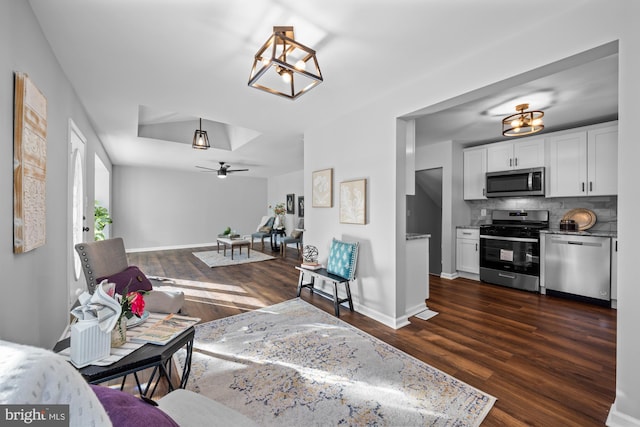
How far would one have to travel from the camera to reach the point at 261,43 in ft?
6.70

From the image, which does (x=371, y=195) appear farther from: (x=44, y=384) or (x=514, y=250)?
(x=44, y=384)

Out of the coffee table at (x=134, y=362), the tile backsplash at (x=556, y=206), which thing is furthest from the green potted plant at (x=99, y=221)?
the tile backsplash at (x=556, y=206)

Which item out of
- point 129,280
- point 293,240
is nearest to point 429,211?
point 293,240

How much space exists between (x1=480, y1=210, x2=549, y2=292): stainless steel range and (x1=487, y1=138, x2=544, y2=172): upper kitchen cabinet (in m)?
0.80

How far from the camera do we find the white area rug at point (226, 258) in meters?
6.03

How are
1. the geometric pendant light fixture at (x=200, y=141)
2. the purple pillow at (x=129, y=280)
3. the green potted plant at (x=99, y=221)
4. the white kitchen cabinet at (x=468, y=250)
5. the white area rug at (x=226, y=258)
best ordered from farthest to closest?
1. the white area rug at (x=226, y=258)
2. the green potted plant at (x=99, y=221)
3. the white kitchen cabinet at (x=468, y=250)
4. the geometric pendant light fixture at (x=200, y=141)
5. the purple pillow at (x=129, y=280)

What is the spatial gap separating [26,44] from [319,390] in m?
2.83

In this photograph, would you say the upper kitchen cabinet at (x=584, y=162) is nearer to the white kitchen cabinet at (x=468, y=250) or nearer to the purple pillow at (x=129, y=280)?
the white kitchen cabinet at (x=468, y=250)

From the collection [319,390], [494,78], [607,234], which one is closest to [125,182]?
[319,390]

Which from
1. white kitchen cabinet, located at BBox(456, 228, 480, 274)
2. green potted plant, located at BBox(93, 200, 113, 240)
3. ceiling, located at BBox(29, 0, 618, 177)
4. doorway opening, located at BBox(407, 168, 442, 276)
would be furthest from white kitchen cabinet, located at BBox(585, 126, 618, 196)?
green potted plant, located at BBox(93, 200, 113, 240)

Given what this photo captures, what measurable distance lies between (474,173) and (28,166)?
18.2ft

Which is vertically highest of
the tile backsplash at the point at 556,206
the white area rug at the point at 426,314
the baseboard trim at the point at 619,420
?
the tile backsplash at the point at 556,206

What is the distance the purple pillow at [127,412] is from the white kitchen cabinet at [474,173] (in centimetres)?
529

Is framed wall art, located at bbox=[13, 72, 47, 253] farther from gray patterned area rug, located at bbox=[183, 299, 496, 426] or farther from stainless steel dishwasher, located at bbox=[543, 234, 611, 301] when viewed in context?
stainless steel dishwasher, located at bbox=[543, 234, 611, 301]
